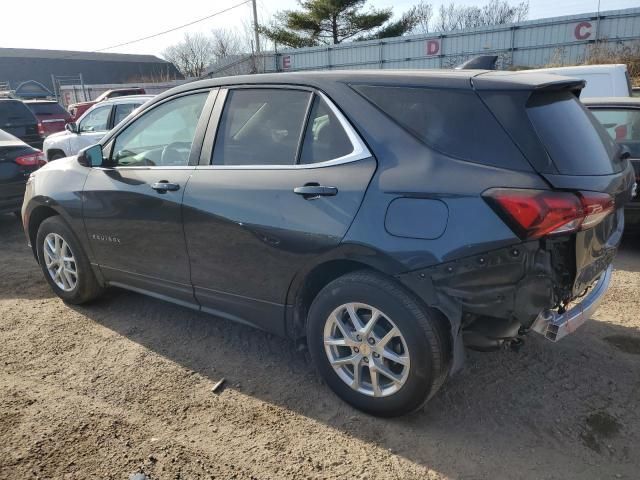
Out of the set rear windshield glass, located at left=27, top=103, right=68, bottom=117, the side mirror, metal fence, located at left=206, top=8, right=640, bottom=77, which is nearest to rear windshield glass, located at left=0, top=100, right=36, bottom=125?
rear windshield glass, located at left=27, top=103, right=68, bottom=117

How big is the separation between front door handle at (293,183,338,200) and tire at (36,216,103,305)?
2.30 metres

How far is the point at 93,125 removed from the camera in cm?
1019

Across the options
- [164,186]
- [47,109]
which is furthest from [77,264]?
[47,109]

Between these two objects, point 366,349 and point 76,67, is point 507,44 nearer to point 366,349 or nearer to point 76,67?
point 366,349

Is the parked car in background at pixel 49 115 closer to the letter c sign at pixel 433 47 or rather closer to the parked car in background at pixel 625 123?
the parked car in background at pixel 625 123

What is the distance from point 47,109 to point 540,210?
1581 cm

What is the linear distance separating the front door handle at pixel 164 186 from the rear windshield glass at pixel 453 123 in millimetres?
1475

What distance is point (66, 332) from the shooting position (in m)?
3.94

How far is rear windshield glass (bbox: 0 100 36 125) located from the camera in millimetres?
11695

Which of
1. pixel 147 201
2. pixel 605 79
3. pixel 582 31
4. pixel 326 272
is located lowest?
pixel 326 272

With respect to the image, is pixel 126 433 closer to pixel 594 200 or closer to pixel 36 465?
pixel 36 465

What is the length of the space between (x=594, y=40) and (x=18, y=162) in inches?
931

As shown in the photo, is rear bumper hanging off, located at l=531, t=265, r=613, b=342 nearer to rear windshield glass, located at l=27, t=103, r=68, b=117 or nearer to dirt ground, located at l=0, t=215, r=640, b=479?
dirt ground, located at l=0, t=215, r=640, b=479

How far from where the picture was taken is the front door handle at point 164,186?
3.38 meters
